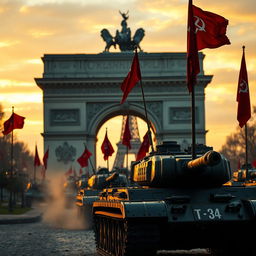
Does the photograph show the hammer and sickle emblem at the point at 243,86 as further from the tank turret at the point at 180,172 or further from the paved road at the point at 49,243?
the tank turret at the point at 180,172

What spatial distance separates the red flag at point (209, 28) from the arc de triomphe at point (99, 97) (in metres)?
35.6

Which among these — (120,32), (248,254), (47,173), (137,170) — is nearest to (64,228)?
(137,170)

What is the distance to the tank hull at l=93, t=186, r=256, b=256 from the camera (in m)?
10.3

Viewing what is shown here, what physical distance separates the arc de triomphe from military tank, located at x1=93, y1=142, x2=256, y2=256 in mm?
37868

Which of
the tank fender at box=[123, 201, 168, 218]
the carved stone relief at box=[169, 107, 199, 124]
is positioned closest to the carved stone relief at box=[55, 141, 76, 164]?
the carved stone relief at box=[169, 107, 199, 124]

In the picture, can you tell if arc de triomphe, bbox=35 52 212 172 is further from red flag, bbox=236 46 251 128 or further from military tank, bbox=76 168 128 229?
red flag, bbox=236 46 251 128

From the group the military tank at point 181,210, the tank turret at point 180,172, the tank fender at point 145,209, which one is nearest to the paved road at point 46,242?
the military tank at point 181,210

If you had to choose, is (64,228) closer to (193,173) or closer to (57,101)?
(193,173)

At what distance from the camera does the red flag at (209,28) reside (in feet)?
46.0

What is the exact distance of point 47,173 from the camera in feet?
166

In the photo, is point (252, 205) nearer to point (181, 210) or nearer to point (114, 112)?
point (181, 210)

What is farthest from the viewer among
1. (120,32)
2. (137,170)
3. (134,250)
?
(120,32)

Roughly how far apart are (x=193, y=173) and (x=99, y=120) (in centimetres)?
3962

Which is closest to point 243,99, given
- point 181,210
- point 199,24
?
point 199,24
